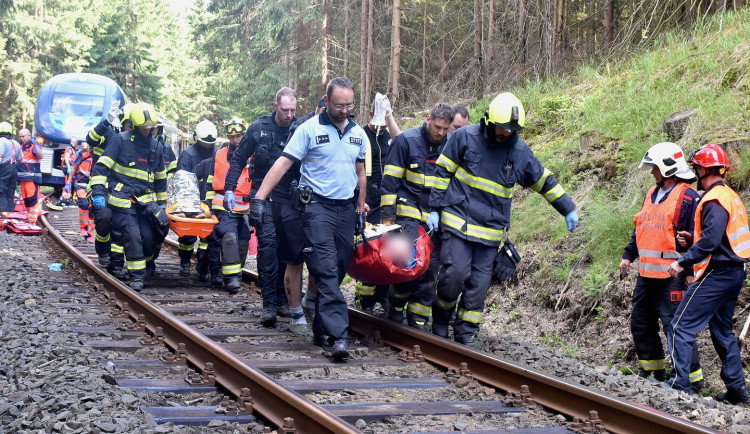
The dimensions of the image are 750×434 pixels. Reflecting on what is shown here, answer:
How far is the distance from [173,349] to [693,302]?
4.25 meters

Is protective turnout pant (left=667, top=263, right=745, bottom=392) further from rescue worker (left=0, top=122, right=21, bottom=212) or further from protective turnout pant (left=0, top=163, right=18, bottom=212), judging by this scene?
protective turnout pant (left=0, top=163, right=18, bottom=212)

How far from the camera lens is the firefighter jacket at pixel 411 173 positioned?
752 centimetres

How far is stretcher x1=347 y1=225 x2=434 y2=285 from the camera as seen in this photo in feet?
22.5

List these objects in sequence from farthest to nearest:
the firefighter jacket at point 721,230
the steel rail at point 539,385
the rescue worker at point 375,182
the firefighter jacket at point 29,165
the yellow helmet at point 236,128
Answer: the firefighter jacket at point 29,165
the yellow helmet at point 236,128
the rescue worker at point 375,182
the firefighter jacket at point 721,230
the steel rail at point 539,385

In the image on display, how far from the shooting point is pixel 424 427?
14.8ft

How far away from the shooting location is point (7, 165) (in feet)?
53.6

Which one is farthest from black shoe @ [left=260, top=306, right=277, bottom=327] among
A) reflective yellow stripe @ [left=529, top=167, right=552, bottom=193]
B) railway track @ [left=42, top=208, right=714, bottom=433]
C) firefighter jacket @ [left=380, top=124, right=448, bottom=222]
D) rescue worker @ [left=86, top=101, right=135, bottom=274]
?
rescue worker @ [left=86, top=101, right=135, bottom=274]

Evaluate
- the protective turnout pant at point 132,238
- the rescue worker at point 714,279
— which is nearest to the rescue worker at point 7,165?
the protective turnout pant at point 132,238

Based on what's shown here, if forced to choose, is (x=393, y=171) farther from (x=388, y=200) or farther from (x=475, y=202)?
(x=475, y=202)

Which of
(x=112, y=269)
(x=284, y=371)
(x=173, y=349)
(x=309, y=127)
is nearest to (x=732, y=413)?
(x=284, y=371)

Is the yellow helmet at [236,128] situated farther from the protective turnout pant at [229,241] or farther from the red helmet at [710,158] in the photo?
the red helmet at [710,158]

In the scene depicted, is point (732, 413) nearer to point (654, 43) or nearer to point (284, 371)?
point (284, 371)

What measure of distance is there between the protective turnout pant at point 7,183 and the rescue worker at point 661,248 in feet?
45.8

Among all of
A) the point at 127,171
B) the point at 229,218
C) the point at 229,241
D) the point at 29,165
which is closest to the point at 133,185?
the point at 127,171
